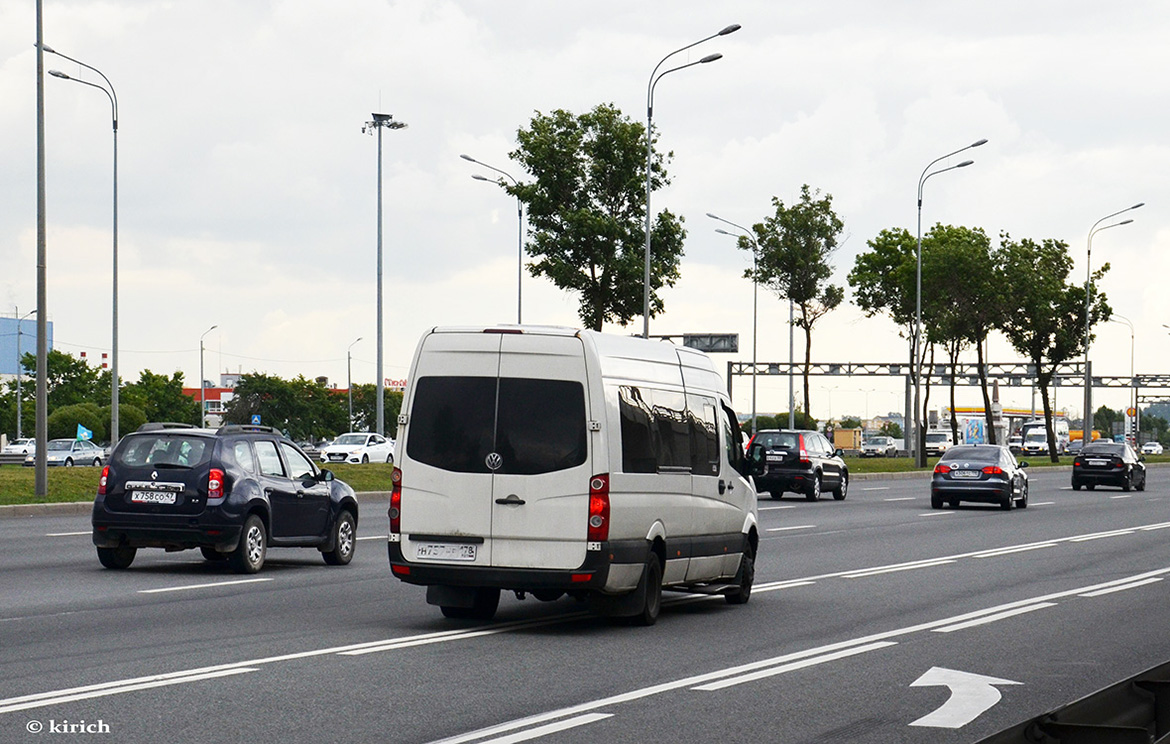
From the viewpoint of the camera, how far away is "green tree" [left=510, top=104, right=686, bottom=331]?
48.3m

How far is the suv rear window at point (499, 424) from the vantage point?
1189 cm

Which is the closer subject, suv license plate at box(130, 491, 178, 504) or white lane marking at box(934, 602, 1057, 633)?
white lane marking at box(934, 602, 1057, 633)

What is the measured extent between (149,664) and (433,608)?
398 centimetres

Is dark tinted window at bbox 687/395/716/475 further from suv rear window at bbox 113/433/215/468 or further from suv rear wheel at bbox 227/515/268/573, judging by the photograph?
suv rear window at bbox 113/433/215/468

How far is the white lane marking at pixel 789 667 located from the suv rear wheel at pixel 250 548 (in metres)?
7.74

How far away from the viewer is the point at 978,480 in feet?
114

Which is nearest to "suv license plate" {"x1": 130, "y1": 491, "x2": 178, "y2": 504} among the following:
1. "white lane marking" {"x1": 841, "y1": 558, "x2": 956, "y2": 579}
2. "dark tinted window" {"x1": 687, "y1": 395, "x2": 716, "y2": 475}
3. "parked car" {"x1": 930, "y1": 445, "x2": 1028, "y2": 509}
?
"dark tinted window" {"x1": 687, "y1": 395, "x2": 716, "y2": 475}

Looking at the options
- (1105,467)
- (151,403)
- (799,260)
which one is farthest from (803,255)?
(151,403)

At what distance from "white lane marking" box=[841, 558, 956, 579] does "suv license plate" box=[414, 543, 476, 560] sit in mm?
6648

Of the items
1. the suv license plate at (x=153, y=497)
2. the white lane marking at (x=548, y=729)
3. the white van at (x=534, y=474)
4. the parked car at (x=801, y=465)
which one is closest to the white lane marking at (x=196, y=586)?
the suv license plate at (x=153, y=497)

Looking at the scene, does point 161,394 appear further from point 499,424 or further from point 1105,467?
point 499,424

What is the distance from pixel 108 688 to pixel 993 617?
772cm

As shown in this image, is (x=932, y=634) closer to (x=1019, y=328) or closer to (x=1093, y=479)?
(x=1093, y=479)

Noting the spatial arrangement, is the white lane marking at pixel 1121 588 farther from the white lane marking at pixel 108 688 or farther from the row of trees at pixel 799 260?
the row of trees at pixel 799 260
